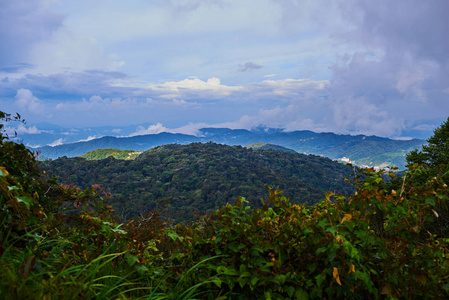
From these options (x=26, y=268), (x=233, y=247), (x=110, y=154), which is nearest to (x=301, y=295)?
(x=233, y=247)

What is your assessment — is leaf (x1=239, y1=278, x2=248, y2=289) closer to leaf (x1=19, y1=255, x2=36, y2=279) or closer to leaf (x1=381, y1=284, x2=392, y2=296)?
leaf (x1=381, y1=284, x2=392, y2=296)

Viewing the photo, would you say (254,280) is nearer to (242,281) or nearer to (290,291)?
(242,281)

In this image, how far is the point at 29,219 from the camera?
2055 millimetres

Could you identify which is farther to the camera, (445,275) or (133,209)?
(133,209)

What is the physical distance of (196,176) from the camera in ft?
280

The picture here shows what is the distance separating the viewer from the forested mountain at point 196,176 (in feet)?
216

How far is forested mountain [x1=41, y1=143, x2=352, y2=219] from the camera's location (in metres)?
65.8

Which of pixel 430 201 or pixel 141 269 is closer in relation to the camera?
pixel 430 201

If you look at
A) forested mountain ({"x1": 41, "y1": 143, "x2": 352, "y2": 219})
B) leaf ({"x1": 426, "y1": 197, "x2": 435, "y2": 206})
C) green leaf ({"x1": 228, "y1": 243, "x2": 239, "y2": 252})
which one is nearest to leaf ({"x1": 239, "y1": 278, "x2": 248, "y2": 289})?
green leaf ({"x1": 228, "y1": 243, "x2": 239, "y2": 252})

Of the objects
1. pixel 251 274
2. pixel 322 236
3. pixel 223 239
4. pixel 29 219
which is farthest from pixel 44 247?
pixel 322 236

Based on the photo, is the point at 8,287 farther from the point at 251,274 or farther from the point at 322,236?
the point at 322,236

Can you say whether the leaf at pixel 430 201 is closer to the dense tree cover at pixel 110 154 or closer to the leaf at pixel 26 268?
the leaf at pixel 26 268

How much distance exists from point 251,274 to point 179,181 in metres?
81.2

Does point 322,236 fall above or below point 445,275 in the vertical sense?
above
